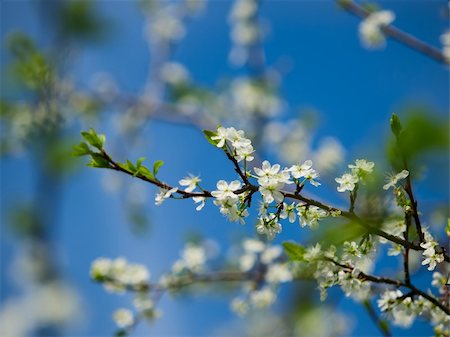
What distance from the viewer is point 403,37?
12.0 feet

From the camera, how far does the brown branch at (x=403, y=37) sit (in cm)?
344

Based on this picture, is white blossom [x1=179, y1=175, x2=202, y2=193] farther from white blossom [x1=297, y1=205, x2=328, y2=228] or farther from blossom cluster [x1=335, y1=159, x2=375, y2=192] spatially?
blossom cluster [x1=335, y1=159, x2=375, y2=192]

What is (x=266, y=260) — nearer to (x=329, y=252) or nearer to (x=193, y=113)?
(x=329, y=252)

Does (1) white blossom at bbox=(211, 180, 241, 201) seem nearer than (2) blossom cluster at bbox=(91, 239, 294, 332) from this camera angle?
Yes

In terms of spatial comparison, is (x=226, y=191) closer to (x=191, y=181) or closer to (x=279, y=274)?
(x=191, y=181)

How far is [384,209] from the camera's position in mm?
2248

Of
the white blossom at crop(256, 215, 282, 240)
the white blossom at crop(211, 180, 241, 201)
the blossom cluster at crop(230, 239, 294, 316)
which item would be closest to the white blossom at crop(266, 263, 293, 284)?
the blossom cluster at crop(230, 239, 294, 316)

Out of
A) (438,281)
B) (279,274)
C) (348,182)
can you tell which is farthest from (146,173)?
(279,274)

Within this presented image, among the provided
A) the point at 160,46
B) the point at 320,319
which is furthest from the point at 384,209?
the point at 160,46

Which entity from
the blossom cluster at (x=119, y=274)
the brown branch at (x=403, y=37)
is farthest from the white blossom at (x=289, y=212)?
the brown branch at (x=403, y=37)

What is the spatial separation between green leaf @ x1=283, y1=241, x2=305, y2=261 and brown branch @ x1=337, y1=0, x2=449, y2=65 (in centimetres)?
183

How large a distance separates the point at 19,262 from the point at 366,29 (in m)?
6.92

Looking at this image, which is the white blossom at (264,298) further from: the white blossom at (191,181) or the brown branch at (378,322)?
the white blossom at (191,181)

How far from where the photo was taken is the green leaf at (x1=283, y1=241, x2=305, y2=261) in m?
2.16
